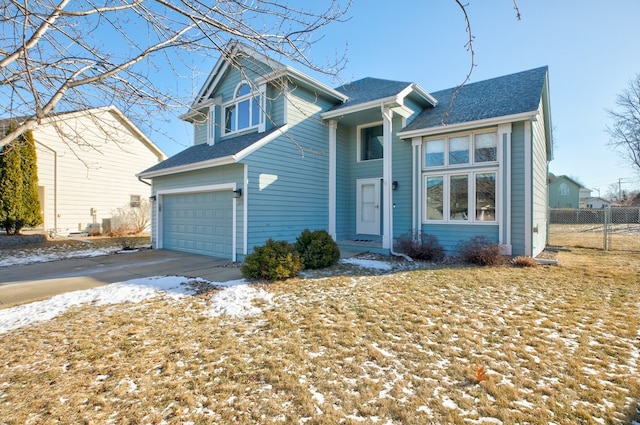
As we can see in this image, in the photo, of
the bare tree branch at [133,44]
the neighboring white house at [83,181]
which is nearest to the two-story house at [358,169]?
the bare tree branch at [133,44]

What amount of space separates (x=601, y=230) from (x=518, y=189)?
16.5m

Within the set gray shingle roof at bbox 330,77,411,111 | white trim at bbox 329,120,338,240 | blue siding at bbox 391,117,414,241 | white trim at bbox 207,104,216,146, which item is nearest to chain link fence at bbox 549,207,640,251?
blue siding at bbox 391,117,414,241

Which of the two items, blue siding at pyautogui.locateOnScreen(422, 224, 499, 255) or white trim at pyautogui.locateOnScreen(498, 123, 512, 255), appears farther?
blue siding at pyautogui.locateOnScreen(422, 224, 499, 255)

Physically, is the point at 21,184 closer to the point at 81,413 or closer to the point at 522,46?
the point at 81,413

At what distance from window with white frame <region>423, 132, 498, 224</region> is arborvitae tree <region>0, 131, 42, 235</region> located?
15318 millimetres

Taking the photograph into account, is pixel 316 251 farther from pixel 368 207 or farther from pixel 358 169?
pixel 358 169

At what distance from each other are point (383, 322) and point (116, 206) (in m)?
18.5

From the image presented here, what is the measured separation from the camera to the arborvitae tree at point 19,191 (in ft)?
40.9

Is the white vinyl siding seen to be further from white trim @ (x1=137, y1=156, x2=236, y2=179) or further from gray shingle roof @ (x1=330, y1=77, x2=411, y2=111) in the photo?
gray shingle roof @ (x1=330, y1=77, x2=411, y2=111)

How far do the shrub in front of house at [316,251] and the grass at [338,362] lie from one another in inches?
85.5

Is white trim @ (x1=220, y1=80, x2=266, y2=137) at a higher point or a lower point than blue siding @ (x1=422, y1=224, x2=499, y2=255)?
higher

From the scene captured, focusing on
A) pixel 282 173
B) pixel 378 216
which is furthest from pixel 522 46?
pixel 378 216

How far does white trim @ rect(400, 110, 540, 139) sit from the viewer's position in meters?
8.04

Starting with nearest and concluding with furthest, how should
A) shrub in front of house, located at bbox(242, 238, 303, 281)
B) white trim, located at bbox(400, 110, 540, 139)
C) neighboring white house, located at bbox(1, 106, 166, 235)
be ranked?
shrub in front of house, located at bbox(242, 238, 303, 281), white trim, located at bbox(400, 110, 540, 139), neighboring white house, located at bbox(1, 106, 166, 235)
